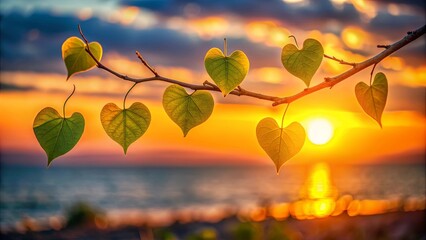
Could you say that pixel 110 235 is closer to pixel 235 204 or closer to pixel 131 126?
pixel 131 126

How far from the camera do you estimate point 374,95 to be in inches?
35.4

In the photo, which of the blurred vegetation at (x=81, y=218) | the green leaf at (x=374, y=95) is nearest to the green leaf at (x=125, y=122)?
the green leaf at (x=374, y=95)

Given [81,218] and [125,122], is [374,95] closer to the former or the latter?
[125,122]

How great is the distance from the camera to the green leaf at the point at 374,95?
867 mm

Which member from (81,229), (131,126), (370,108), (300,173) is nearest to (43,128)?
(131,126)

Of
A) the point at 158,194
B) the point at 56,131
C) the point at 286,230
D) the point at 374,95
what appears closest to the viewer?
the point at 56,131

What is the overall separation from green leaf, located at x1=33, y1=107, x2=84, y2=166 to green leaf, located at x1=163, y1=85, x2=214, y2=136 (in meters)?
0.13

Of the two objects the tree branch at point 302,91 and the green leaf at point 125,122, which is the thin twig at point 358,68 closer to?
the tree branch at point 302,91

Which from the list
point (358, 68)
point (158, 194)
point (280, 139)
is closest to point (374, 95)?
point (358, 68)

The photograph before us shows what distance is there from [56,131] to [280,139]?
33 cm

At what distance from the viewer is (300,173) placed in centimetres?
8988

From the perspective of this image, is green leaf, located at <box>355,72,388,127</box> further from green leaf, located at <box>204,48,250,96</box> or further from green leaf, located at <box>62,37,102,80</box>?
green leaf, located at <box>62,37,102,80</box>

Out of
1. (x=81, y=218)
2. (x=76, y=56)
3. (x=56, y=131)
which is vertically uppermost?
(x=76, y=56)

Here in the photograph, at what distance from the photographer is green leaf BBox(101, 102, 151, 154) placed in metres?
0.77
